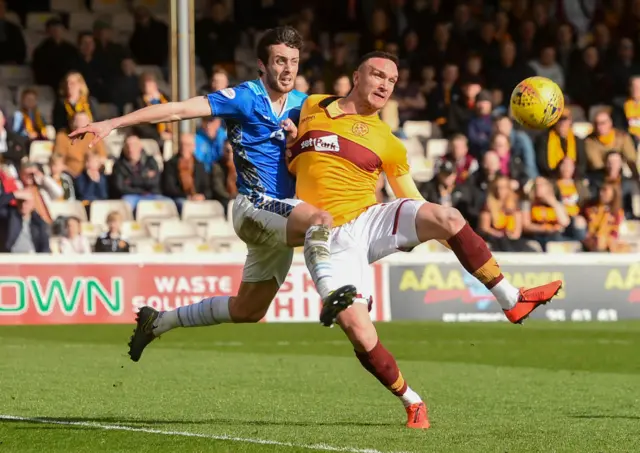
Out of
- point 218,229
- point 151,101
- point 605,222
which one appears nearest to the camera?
point 218,229

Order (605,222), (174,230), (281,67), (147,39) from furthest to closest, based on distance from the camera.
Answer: (147,39) → (605,222) → (174,230) → (281,67)

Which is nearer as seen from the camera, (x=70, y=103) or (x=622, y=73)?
(x=70, y=103)

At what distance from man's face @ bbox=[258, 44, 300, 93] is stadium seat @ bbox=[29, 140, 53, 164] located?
1111 cm

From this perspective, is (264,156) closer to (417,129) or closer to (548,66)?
(417,129)

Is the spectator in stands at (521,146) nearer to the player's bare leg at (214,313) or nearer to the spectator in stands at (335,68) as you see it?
the spectator in stands at (335,68)

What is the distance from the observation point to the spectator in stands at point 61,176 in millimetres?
19016

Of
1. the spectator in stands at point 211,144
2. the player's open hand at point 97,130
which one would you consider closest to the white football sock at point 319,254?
the player's open hand at point 97,130

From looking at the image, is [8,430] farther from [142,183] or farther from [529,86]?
[142,183]

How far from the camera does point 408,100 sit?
2294 centimetres

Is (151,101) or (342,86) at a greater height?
(342,86)

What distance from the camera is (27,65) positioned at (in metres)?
21.9

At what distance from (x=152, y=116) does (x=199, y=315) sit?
1817mm

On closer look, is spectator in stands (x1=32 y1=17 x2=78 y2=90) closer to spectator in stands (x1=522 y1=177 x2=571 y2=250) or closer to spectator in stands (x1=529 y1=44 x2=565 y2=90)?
spectator in stands (x1=522 y1=177 x2=571 y2=250)

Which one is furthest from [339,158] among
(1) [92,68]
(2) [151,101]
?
(1) [92,68]
